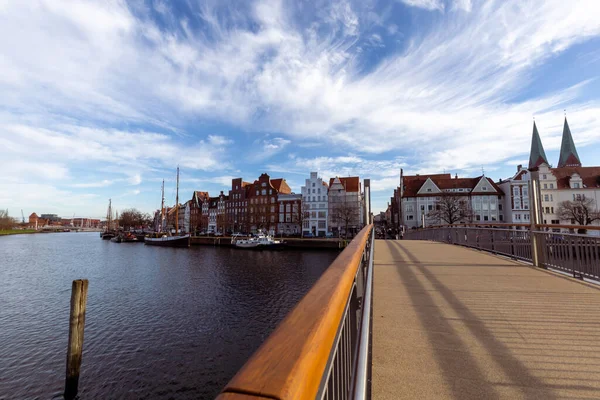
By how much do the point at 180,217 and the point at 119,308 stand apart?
93.8m

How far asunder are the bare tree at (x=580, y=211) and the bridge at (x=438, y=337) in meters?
49.9

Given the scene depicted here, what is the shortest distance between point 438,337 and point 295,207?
188ft

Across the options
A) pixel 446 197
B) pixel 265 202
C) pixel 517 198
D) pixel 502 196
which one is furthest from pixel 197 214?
pixel 517 198

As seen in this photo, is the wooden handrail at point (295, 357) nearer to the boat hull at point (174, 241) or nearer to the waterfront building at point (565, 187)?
the boat hull at point (174, 241)

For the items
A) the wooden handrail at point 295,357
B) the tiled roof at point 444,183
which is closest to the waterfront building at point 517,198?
the tiled roof at point 444,183

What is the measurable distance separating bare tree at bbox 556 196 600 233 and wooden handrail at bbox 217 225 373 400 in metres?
55.8

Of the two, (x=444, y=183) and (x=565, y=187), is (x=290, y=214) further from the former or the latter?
(x=565, y=187)

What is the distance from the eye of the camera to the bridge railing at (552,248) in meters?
5.35

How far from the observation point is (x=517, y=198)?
5172cm

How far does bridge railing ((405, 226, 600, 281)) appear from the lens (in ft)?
17.6

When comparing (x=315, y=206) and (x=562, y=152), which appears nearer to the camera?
(x=315, y=206)

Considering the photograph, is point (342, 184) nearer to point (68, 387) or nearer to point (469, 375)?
point (68, 387)

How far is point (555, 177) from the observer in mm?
53594

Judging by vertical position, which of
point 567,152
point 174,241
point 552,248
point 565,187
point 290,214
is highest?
point 567,152
